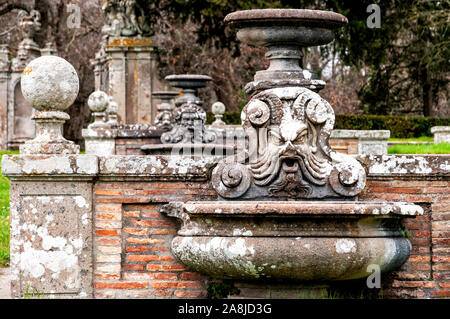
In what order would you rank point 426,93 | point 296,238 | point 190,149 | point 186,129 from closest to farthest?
point 296,238 → point 190,149 → point 186,129 → point 426,93

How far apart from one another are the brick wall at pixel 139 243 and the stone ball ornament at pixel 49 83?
2.27 feet

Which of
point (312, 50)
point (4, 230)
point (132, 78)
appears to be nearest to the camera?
point (4, 230)

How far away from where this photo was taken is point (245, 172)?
536cm

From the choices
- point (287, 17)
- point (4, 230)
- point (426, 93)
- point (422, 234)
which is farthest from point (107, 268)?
point (426, 93)

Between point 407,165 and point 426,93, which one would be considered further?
point 426,93

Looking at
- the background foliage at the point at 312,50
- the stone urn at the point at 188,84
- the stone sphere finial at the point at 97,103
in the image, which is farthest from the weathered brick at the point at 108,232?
the background foliage at the point at 312,50

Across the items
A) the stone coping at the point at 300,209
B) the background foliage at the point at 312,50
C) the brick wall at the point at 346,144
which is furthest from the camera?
the background foliage at the point at 312,50

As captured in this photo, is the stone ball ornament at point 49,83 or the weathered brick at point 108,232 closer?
the stone ball ornament at point 49,83

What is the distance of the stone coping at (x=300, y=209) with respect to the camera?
15.7ft

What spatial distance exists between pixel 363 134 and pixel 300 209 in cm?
908

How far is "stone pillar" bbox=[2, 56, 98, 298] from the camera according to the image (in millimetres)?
5453

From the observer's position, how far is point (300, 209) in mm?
4777

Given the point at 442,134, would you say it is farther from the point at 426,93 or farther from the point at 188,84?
the point at 426,93

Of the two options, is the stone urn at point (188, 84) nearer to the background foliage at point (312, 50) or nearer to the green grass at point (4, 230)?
the green grass at point (4, 230)
